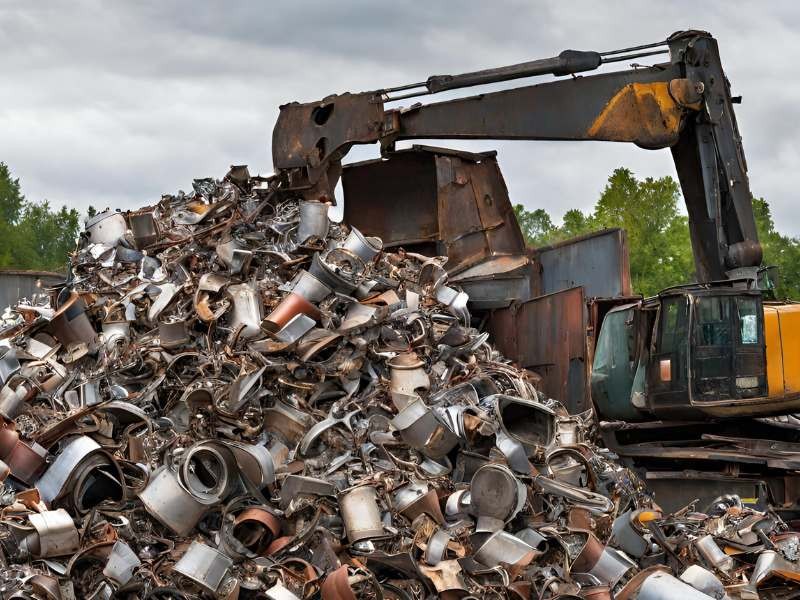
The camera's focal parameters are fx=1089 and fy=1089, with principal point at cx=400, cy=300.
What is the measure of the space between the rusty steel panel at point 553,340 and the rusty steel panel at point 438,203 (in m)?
0.93

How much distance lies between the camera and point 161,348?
7.17 m

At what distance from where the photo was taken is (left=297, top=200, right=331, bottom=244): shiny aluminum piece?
8.10 m

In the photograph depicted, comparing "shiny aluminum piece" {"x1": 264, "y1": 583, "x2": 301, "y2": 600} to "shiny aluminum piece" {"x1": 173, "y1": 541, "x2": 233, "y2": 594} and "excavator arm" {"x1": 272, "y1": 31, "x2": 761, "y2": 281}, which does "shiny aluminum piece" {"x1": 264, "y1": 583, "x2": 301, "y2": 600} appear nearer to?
"shiny aluminum piece" {"x1": 173, "y1": 541, "x2": 233, "y2": 594}

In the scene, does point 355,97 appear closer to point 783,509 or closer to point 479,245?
point 479,245

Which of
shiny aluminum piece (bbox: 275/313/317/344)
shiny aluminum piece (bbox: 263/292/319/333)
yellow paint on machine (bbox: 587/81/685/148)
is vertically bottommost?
shiny aluminum piece (bbox: 275/313/317/344)

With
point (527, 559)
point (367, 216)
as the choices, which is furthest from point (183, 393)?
point (367, 216)

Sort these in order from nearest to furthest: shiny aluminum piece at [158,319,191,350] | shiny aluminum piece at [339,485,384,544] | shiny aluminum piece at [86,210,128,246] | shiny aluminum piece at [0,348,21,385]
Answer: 1. shiny aluminum piece at [339,485,384,544]
2. shiny aluminum piece at [158,319,191,350]
3. shiny aluminum piece at [0,348,21,385]
4. shiny aluminum piece at [86,210,128,246]

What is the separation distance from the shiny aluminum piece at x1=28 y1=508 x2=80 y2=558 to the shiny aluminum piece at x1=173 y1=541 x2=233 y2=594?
23.8 inches

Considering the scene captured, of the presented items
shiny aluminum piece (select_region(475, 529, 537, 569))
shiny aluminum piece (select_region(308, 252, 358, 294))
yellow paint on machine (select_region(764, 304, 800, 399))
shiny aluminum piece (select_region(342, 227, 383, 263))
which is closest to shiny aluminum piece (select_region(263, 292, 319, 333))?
shiny aluminum piece (select_region(308, 252, 358, 294))

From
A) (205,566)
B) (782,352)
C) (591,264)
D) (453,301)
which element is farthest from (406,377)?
(591,264)

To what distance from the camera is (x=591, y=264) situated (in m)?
9.96

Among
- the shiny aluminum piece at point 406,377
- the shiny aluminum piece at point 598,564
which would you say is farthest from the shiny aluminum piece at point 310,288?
the shiny aluminum piece at point 598,564

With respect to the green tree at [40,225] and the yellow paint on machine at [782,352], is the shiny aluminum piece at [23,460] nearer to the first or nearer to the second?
the yellow paint on machine at [782,352]

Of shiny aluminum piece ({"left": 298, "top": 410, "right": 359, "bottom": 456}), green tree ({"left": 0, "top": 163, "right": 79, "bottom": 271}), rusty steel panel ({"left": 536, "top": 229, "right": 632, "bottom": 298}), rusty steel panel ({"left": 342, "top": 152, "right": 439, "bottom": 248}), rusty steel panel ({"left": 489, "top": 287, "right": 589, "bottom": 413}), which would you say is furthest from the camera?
green tree ({"left": 0, "top": 163, "right": 79, "bottom": 271})
